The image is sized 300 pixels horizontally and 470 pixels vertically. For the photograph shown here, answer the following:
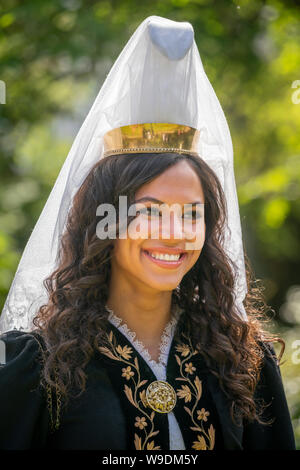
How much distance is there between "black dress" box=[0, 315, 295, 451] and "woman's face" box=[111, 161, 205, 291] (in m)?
0.23

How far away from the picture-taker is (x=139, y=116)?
1.95 meters

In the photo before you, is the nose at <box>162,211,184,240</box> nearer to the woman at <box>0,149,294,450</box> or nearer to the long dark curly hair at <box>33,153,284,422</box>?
the woman at <box>0,149,294,450</box>

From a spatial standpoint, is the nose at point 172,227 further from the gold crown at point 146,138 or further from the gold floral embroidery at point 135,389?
the gold floral embroidery at point 135,389

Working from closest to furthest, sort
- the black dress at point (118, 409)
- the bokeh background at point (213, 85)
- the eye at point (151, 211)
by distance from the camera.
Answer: the black dress at point (118, 409) → the eye at point (151, 211) → the bokeh background at point (213, 85)

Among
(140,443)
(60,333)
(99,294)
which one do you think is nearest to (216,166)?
(99,294)

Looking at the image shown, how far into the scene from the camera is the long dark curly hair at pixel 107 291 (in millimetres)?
1908

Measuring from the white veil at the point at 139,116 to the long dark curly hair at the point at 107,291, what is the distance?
2.0 inches

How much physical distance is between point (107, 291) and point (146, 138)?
500 mm

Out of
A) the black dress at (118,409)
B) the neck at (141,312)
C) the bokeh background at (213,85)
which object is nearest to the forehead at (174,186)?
the neck at (141,312)

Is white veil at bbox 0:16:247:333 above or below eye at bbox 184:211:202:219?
above

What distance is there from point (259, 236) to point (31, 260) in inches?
152

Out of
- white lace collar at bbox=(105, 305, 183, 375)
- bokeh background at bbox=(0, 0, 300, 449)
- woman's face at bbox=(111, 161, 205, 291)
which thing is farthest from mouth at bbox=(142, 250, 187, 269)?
bokeh background at bbox=(0, 0, 300, 449)

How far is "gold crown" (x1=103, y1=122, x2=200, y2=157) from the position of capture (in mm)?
1948
